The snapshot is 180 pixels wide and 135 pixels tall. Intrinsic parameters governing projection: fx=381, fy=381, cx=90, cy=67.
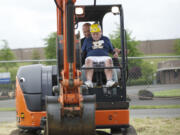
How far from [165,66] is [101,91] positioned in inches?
320

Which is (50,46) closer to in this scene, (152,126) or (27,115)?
(152,126)

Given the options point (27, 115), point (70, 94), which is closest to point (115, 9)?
point (70, 94)

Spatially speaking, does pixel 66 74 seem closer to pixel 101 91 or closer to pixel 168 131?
pixel 101 91

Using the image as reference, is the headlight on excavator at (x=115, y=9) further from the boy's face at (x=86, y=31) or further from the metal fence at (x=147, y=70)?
the metal fence at (x=147, y=70)

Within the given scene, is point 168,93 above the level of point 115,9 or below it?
below

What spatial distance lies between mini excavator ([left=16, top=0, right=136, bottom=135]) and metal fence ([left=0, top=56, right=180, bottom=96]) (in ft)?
19.3

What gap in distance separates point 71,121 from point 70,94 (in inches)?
13.7

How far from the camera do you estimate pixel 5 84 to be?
42.6ft

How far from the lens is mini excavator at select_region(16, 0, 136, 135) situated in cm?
486

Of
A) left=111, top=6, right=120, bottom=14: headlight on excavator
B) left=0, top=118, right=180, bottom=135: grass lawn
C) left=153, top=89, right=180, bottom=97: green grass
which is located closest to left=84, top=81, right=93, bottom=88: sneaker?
left=111, top=6, right=120, bottom=14: headlight on excavator

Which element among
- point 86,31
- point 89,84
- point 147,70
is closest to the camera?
point 89,84

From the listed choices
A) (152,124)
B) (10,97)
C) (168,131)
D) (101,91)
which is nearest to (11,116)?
(10,97)

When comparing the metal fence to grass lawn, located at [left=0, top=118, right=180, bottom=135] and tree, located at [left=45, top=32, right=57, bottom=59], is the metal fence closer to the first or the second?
grass lawn, located at [left=0, top=118, right=180, bottom=135]

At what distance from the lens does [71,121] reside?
4902mm
